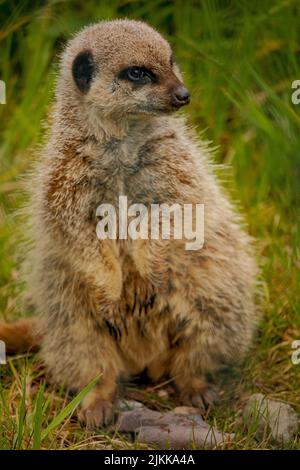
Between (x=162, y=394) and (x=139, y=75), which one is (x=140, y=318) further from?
(x=139, y=75)

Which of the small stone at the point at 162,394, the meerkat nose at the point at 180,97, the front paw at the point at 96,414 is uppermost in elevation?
the meerkat nose at the point at 180,97

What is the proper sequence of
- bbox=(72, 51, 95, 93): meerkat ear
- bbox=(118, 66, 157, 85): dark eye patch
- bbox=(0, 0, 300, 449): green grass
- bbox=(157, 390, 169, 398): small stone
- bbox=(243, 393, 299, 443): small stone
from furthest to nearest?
bbox=(157, 390, 169, 398): small stone
bbox=(0, 0, 300, 449): green grass
bbox=(72, 51, 95, 93): meerkat ear
bbox=(118, 66, 157, 85): dark eye patch
bbox=(243, 393, 299, 443): small stone

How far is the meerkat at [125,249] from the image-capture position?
10.5 feet

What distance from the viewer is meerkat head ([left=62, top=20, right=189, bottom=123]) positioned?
10.2ft

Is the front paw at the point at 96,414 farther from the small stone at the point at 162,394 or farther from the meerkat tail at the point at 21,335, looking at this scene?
the meerkat tail at the point at 21,335

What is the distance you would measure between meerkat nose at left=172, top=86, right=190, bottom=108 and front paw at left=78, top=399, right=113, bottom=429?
109 cm

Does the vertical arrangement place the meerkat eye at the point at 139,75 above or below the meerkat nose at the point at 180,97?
above

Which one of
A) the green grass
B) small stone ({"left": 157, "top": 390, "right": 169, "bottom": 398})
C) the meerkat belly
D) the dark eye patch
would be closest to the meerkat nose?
the dark eye patch

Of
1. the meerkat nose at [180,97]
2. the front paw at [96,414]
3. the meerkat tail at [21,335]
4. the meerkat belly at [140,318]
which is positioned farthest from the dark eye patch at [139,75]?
the front paw at [96,414]

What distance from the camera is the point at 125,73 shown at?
3.15 meters

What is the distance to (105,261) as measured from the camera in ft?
10.8

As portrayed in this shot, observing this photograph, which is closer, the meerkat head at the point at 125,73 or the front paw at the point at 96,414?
the meerkat head at the point at 125,73

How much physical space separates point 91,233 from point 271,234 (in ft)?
3.97

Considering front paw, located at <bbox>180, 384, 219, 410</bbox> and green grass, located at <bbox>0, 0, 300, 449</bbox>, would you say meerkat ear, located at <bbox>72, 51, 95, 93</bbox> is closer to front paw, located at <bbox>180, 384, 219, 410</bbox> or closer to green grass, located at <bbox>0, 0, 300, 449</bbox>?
green grass, located at <bbox>0, 0, 300, 449</bbox>
